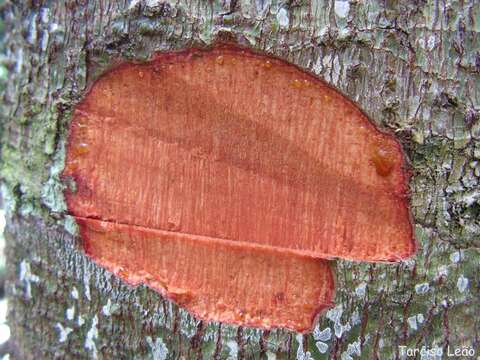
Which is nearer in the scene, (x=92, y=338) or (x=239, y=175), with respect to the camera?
(x=239, y=175)

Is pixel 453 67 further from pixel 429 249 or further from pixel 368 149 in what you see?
pixel 429 249

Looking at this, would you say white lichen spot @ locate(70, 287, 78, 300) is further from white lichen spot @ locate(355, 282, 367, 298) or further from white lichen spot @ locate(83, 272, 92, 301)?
white lichen spot @ locate(355, 282, 367, 298)

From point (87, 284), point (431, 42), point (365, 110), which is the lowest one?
point (87, 284)

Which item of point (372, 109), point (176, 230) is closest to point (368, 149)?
point (372, 109)

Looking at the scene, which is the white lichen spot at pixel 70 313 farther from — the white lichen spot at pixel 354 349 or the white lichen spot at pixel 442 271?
the white lichen spot at pixel 442 271

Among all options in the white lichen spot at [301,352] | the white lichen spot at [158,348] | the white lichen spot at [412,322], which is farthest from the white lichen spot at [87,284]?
the white lichen spot at [412,322]

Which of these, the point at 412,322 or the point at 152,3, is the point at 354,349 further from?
the point at 152,3

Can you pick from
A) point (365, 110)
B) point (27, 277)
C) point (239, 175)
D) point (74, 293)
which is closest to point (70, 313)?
point (74, 293)
